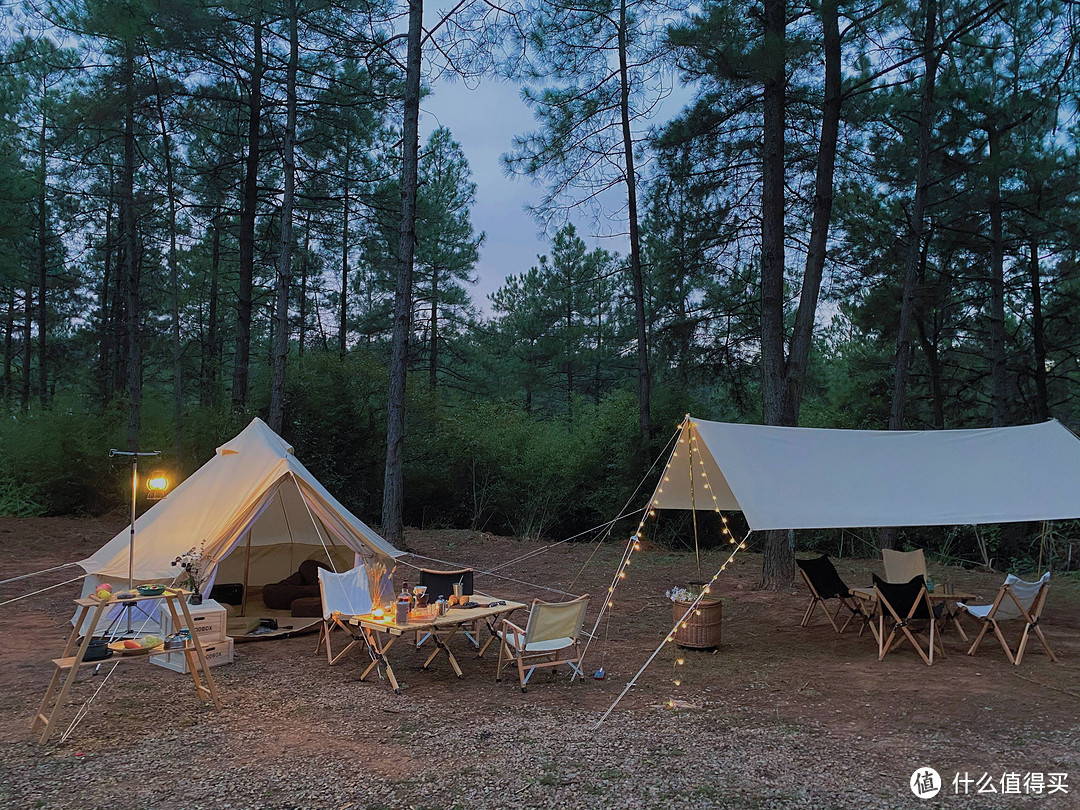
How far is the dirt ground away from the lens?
3.01m

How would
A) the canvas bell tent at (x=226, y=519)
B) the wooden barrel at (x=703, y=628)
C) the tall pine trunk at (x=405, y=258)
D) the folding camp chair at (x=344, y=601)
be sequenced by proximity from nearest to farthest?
1. the folding camp chair at (x=344, y=601)
2. the wooden barrel at (x=703, y=628)
3. the canvas bell tent at (x=226, y=519)
4. the tall pine trunk at (x=405, y=258)

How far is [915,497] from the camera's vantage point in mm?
5422

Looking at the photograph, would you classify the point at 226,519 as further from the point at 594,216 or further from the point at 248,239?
the point at 594,216

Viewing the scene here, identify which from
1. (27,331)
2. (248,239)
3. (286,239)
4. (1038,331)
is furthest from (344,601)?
(27,331)

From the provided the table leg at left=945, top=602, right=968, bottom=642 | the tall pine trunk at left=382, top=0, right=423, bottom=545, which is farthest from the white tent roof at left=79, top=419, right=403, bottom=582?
the table leg at left=945, top=602, right=968, bottom=642

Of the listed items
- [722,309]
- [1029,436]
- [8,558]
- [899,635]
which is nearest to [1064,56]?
[1029,436]

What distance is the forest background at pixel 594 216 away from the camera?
8.00 m

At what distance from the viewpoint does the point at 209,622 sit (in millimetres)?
4953

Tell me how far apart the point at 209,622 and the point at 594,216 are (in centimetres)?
832

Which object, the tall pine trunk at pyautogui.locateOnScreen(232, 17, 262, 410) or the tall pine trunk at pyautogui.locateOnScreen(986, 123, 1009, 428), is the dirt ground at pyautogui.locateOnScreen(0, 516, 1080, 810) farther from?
the tall pine trunk at pyautogui.locateOnScreen(232, 17, 262, 410)

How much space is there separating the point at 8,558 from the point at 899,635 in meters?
9.70

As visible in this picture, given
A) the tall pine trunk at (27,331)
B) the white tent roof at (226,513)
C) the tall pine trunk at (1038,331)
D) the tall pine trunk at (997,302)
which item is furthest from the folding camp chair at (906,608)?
the tall pine trunk at (27,331)

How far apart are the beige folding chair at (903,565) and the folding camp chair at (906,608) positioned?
1378mm

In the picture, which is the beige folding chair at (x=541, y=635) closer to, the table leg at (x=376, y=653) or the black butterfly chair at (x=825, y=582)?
the table leg at (x=376, y=653)
